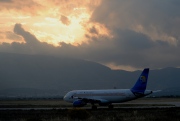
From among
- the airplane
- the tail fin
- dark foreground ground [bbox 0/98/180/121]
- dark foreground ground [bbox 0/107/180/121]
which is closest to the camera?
dark foreground ground [bbox 0/107/180/121]

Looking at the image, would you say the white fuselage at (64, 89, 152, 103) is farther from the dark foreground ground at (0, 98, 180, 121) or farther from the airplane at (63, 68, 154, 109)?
the dark foreground ground at (0, 98, 180, 121)

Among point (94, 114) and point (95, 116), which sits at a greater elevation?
point (94, 114)

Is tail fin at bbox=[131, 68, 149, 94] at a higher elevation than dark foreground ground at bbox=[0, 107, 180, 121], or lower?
higher

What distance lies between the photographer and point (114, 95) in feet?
229

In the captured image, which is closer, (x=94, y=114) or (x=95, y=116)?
(x=95, y=116)

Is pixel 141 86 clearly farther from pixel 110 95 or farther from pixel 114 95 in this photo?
pixel 110 95

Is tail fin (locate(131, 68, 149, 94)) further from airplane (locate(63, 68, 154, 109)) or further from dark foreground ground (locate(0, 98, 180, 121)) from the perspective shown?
dark foreground ground (locate(0, 98, 180, 121))

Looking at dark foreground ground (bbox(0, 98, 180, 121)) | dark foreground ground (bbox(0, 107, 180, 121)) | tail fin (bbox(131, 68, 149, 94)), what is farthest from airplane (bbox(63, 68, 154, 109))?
dark foreground ground (bbox(0, 107, 180, 121))

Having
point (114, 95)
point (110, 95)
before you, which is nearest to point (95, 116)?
point (114, 95)

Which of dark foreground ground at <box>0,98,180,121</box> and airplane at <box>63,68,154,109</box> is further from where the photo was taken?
airplane at <box>63,68,154,109</box>

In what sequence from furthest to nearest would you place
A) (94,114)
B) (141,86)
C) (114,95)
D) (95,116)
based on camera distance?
1. (114,95)
2. (141,86)
3. (94,114)
4. (95,116)

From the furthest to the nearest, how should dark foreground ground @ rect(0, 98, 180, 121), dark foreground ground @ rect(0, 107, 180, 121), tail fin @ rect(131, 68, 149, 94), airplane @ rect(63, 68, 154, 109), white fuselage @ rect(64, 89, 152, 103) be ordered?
1. white fuselage @ rect(64, 89, 152, 103)
2. airplane @ rect(63, 68, 154, 109)
3. tail fin @ rect(131, 68, 149, 94)
4. dark foreground ground @ rect(0, 98, 180, 121)
5. dark foreground ground @ rect(0, 107, 180, 121)

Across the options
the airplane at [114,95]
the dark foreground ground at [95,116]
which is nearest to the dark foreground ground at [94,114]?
the dark foreground ground at [95,116]

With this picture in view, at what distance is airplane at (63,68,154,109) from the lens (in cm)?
6788
